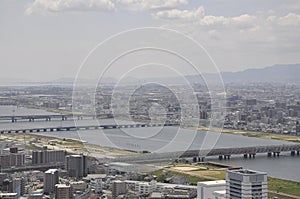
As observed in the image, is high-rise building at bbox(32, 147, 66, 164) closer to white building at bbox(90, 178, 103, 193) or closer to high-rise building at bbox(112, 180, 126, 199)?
white building at bbox(90, 178, 103, 193)

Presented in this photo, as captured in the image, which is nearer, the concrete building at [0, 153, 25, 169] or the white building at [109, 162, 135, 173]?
the white building at [109, 162, 135, 173]

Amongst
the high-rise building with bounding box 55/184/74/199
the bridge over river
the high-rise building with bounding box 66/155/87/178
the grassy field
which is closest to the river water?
the bridge over river

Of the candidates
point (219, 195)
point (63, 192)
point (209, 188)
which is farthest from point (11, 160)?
point (219, 195)

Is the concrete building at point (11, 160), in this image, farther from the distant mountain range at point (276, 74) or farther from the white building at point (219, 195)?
the distant mountain range at point (276, 74)

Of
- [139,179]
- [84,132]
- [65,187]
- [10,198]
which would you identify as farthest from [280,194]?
[84,132]

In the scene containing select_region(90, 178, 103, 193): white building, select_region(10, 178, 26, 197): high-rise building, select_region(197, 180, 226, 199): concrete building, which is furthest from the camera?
select_region(90, 178, 103, 193): white building

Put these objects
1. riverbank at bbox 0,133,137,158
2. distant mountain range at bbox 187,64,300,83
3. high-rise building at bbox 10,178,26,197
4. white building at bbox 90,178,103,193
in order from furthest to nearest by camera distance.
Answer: distant mountain range at bbox 187,64,300,83 → riverbank at bbox 0,133,137,158 → white building at bbox 90,178,103,193 → high-rise building at bbox 10,178,26,197
